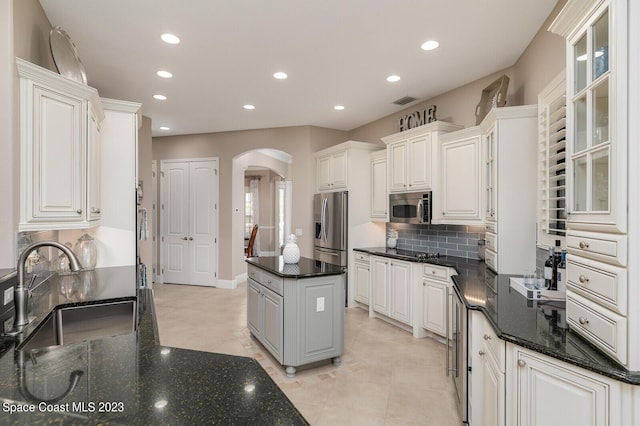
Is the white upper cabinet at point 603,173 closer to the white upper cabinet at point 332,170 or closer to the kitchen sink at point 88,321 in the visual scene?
the kitchen sink at point 88,321

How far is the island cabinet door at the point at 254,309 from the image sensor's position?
3.40 meters

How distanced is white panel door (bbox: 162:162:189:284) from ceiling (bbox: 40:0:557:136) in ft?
6.98

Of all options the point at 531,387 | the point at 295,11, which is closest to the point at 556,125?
the point at 531,387

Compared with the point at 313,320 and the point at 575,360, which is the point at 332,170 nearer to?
the point at 313,320

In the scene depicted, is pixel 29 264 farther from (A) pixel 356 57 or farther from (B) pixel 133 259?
(A) pixel 356 57

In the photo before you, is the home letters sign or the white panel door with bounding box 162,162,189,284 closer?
the home letters sign

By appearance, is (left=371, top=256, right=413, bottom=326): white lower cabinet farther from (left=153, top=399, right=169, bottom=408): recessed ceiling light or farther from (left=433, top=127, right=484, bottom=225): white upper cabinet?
(left=153, top=399, right=169, bottom=408): recessed ceiling light

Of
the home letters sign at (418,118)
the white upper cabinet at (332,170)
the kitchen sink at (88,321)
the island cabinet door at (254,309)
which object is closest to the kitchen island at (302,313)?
the island cabinet door at (254,309)

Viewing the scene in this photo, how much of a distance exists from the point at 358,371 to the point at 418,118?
309 cm

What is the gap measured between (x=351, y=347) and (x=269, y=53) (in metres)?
2.99

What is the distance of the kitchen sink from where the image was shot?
72.6 inches

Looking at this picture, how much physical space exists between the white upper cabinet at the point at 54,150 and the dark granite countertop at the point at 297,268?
146 centimetres

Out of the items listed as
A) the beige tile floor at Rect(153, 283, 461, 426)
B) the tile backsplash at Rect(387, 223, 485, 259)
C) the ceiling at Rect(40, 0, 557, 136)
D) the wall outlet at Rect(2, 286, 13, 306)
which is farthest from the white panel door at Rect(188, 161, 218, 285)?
the wall outlet at Rect(2, 286, 13, 306)

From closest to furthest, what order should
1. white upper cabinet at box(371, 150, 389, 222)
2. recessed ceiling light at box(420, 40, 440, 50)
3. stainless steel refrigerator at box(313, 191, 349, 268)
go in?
recessed ceiling light at box(420, 40, 440, 50) → white upper cabinet at box(371, 150, 389, 222) → stainless steel refrigerator at box(313, 191, 349, 268)
